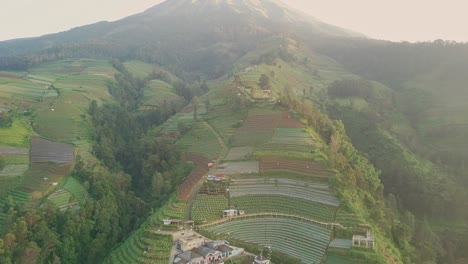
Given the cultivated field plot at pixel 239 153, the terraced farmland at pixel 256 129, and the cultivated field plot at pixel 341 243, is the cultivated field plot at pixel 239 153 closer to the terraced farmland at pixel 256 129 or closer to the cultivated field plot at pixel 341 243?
the terraced farmland at pixel 256 129

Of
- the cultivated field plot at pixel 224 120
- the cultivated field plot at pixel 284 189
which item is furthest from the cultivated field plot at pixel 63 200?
the cultivated field plot at pixel 224 120

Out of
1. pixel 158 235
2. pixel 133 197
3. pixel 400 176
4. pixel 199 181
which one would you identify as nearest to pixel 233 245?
pixel 158 235

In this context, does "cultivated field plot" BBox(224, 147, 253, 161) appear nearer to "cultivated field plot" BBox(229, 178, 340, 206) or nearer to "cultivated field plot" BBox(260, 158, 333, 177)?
"cultivated field plot" BBox(260, 158, 333, 177)

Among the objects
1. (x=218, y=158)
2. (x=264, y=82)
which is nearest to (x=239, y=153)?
(x=218, y=158)

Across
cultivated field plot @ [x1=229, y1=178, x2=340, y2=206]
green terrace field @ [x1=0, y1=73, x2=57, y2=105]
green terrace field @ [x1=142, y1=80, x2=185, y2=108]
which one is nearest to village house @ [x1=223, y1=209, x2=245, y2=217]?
cultivated field plot @ [x1=229, y1=178, x2=340, y2=206]

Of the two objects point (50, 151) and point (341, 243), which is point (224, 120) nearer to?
point (50, 151)

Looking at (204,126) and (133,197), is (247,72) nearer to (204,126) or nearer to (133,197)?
(204,126)
